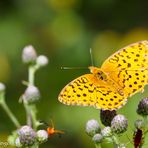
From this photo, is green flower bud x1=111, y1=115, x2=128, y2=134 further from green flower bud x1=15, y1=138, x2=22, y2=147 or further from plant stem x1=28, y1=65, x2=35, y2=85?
plant stem x1=28, y1=65, x2=35, y2=85

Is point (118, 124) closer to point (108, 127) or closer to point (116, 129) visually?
point (116, 129)

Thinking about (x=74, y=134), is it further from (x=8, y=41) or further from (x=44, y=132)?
(x=44, y=132)

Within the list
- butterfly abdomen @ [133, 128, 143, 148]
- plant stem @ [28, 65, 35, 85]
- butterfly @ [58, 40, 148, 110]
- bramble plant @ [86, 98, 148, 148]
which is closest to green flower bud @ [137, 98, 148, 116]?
bramble plant @ [86, 98, 148, 148]

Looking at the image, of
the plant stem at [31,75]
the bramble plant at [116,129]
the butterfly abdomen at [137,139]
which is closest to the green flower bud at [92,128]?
the bramble plant at [116,129]

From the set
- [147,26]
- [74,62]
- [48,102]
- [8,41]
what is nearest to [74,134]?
[48,102]

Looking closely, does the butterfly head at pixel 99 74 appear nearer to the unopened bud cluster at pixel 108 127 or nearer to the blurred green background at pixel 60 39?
the unopened bud cluster at pixel 108 127

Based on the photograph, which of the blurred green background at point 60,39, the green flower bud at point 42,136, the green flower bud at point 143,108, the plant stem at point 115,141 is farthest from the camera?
the blurred green background at point 60,39
